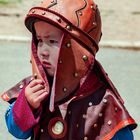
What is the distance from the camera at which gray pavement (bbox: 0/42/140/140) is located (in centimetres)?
639

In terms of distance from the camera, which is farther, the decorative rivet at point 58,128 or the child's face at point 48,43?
the decorative rivet at point 58,128

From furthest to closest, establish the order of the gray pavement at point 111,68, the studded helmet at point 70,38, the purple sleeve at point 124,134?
the gray pavement at point 111,68, the purple sleeve at point 124,134, the studded helmet at point 70,38

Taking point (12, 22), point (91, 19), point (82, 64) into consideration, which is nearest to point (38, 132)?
point (82, 64)

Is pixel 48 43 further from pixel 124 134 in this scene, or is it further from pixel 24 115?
pixel 124 134

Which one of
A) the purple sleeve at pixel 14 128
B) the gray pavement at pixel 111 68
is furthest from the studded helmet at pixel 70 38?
the gray pavement at pixel 111 68

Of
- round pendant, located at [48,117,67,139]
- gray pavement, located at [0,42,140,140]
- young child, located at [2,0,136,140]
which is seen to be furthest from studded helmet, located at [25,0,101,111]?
gray pavement, located at [0,42,140,140]

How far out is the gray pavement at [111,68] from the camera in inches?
252

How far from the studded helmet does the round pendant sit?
112mm

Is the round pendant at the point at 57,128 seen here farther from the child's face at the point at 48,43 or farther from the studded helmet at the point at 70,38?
the child's face at the point at 48,43

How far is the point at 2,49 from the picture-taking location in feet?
25.4

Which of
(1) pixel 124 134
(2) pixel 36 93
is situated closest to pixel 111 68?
(1) pixel 124 134

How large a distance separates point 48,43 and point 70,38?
11 centimetres

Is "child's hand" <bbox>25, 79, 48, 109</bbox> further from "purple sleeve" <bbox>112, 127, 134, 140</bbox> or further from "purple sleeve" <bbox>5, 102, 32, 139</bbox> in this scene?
"purple sleeve" <bbox>112, 127, 134, 140</bbox>

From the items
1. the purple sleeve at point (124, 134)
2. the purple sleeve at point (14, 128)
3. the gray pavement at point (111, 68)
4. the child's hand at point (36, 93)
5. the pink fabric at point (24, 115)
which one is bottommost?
the gray pavement at point (111, 68)
